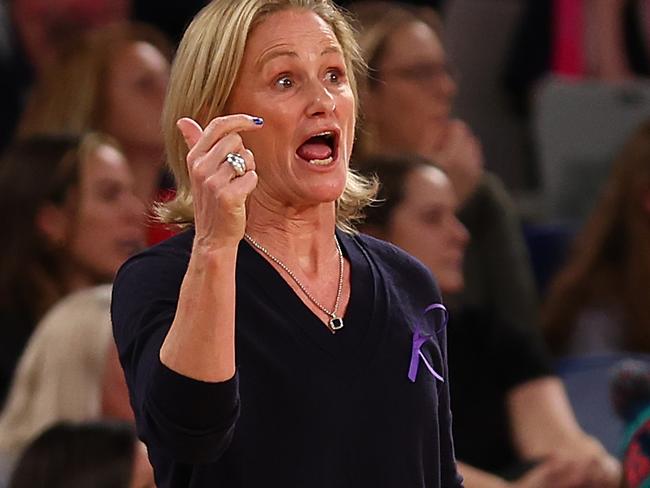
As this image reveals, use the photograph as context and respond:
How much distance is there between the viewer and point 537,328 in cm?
385

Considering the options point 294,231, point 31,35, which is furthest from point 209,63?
point 31,35

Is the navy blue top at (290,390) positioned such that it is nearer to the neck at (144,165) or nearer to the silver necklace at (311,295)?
the silver necklace at (311,295)

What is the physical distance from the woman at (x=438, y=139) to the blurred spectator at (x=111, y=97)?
2.37ft

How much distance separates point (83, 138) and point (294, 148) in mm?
2494

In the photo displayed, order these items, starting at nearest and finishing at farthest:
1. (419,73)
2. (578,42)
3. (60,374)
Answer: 1. (60,374)
2. (419,73)
3. (578,42)

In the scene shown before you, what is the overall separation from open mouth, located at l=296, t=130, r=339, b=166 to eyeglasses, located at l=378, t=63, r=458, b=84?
235 centimetres

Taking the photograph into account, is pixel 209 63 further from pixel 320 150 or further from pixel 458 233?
pixel 458 233

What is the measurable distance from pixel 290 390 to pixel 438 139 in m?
2.62

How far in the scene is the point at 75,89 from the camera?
14.8 ft

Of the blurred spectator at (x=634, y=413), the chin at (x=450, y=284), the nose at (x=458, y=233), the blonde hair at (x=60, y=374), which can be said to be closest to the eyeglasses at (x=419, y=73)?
the nose at (x=458, y=233)

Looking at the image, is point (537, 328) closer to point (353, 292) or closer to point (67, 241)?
point (67, 241)

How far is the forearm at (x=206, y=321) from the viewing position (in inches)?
60.4

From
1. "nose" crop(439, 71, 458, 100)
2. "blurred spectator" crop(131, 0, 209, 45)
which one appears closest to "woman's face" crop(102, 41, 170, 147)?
"blurred spectator" crop(131, 0, 209, 45)

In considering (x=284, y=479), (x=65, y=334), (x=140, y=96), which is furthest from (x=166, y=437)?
(x=140, y=96)
